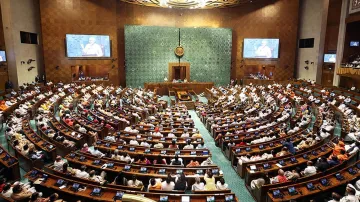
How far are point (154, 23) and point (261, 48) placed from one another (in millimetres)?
12511

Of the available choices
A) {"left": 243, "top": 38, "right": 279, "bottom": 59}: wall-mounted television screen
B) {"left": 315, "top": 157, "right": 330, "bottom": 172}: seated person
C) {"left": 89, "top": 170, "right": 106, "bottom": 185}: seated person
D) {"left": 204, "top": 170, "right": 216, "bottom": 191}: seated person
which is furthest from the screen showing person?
{"left": 89, "top": 170, "right": 106, "bottom": 185}: seated person

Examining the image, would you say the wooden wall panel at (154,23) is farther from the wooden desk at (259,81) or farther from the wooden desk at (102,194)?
the wooden desk at (102,194)

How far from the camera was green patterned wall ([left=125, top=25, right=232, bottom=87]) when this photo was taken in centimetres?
2772

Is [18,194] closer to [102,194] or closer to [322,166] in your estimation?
[102,194]

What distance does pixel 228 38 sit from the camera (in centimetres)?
2867

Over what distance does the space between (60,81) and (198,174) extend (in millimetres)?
22556

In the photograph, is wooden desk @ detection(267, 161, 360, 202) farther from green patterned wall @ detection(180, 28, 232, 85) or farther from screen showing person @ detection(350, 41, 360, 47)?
green patterned wall @ detection(180, 28, 232, 85)

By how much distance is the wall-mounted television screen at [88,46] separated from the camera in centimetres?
2543

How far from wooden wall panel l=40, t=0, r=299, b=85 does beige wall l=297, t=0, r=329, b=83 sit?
0.78 m

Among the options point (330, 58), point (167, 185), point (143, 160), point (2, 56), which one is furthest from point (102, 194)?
point (330, 58)

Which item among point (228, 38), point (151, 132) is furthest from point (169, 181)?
point (228, 38)

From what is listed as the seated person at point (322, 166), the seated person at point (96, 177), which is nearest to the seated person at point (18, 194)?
the seated person at point (96, 177)

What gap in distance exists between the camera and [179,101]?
20.7m

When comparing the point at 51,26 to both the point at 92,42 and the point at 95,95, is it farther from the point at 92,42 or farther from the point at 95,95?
the point at 95,95
